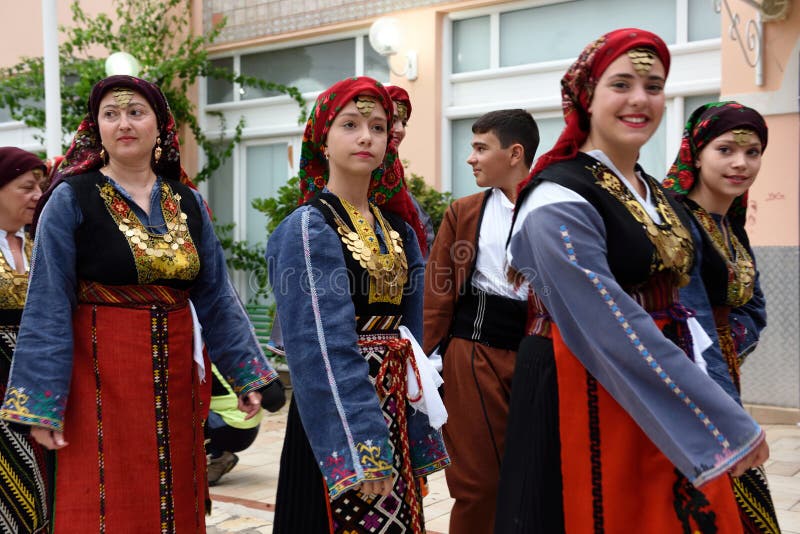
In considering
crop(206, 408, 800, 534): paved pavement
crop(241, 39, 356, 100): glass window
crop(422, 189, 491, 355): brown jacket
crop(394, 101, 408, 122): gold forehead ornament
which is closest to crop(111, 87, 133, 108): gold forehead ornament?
crop(422, 189, 491, 355): brown jacket

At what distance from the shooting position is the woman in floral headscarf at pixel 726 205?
3.16 meters

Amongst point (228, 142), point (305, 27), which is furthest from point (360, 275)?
point (228, 142)

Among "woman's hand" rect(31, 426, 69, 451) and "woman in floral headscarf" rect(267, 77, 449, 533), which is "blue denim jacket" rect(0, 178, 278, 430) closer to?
"woman's hand" rect(31, 426, 69, 451)

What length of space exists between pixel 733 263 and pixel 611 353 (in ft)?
4.83

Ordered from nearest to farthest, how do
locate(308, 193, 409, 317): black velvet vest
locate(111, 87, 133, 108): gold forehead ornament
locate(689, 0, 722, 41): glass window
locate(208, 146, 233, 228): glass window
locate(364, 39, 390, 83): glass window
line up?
locate(308, 193, 409, 317): black velvet vest
locate(111, 87, 133, 108): gold forehead ornament
locate(689, 0, 722, 41): glass window
locate(364, 39, 390, 83): glass window
locate(208, 146, 233, 228): glass window

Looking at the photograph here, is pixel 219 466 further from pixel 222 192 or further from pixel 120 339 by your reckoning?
pixel 222 192

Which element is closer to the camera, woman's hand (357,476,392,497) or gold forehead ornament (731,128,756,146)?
woman's hand (357,476,392,497)

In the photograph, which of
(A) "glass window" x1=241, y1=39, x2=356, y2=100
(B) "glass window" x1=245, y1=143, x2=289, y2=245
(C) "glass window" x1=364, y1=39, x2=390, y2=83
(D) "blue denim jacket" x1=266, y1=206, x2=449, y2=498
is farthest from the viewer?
(B) "glass window" x1=245, y1=143, x2=289, y2=245

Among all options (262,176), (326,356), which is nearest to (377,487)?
(326,356)

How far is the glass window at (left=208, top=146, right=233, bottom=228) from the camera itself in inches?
391

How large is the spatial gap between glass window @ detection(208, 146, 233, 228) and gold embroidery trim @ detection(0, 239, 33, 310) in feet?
20.5

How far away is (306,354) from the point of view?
Result: 2.46 m

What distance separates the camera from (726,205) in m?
3.33

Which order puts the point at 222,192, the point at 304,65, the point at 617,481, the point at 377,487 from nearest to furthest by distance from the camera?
the point at 617,481, the point at 377,487, the point at 304,65, the point at 222,192
